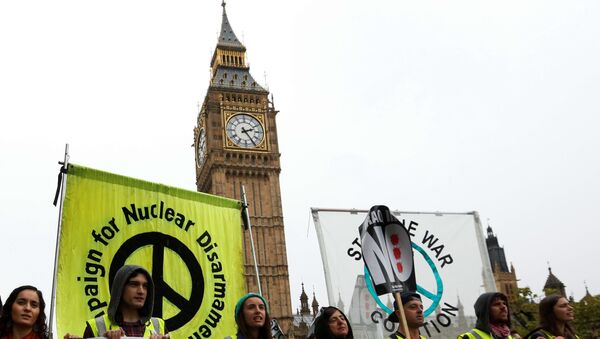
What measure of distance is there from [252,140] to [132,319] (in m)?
40.6

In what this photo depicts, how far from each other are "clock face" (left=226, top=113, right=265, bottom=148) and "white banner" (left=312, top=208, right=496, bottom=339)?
37.0 metres

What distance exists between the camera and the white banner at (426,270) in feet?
20.3

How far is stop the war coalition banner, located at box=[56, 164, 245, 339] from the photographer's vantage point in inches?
208

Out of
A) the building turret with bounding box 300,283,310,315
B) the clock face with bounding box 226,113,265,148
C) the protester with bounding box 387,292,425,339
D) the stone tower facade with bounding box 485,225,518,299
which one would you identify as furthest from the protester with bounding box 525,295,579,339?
the stone tower facade with bounding box 485,225,518,299

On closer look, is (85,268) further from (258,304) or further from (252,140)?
(252,140)

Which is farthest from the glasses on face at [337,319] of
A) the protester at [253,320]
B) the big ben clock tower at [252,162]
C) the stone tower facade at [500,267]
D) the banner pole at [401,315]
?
the stone tower facade at [500,267]

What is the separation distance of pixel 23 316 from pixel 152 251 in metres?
2.10

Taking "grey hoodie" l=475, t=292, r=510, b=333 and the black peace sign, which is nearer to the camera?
"grey hoodie" l=475, t=292, r=510, b=333

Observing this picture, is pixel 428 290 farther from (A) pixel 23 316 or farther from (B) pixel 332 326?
(A) pixel 23 316

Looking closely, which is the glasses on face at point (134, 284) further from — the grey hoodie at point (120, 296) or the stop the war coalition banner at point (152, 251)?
the stop the war coalition banner at point (152, 251)

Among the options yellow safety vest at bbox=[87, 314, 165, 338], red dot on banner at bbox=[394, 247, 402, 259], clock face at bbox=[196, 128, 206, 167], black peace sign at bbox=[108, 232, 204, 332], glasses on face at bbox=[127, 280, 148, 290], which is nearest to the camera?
yellow safety vest at bbox=[87, 314, 165, 338]

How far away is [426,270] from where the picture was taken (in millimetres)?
6719

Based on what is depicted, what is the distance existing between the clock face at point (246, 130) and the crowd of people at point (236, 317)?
39.2m

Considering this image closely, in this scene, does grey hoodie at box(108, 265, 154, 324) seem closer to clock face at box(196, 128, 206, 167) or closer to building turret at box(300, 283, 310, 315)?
clock face at box(196, 128, 206, 167)
